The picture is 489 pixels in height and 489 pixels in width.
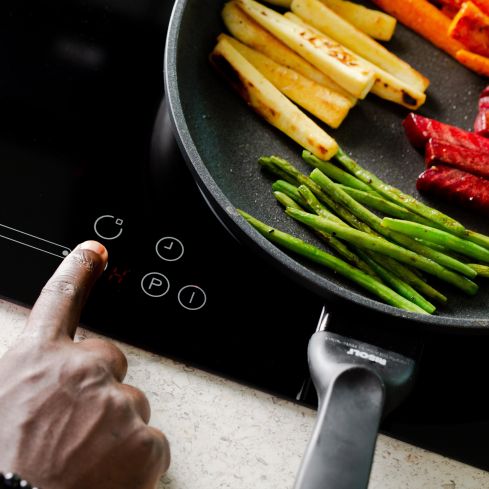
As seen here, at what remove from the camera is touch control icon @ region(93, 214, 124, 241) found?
1.75 meters

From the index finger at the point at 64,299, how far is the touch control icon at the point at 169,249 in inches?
10.8

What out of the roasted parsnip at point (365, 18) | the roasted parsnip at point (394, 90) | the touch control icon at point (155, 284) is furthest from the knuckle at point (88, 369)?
the roasted parsnip at point (365, 18)

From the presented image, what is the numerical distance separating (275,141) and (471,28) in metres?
0.65

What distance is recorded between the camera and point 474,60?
7.03 ft

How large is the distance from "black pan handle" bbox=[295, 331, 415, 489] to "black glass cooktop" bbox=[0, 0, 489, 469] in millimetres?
67

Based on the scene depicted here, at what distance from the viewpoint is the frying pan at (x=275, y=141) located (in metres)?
1.54

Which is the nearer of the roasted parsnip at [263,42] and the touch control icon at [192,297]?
the touch control icon at [192,297]

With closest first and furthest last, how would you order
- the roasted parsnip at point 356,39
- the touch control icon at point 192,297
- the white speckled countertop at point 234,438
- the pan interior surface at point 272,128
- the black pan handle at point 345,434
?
the black pan handle at point 345,434, the white speckled countertop at point 234,438, the touch control icon at point 192,297, the pan interior surface at point 272,128, the roasted parsnip at point 356,39

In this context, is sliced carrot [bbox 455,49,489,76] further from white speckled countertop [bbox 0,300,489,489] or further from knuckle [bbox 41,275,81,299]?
knuckle [bbox 41,275,81,299]

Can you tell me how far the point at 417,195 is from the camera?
6.42 ft

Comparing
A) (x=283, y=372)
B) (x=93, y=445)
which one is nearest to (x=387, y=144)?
(x=283, y=372)

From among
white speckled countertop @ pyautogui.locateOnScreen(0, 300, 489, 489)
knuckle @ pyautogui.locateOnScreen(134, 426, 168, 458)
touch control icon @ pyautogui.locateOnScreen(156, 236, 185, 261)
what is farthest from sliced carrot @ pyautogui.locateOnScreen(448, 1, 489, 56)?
knuckle @ pyautogui.locateOnScreen(134, 426, 168, 458)

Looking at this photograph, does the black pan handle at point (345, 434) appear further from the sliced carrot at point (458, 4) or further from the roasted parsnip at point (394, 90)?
the sliced carrot at point (458, 4)

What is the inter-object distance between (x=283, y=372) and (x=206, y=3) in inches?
39.4
